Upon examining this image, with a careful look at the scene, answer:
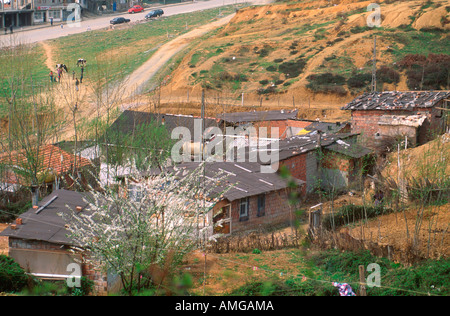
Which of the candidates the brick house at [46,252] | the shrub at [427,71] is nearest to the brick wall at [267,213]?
the brick house at [46,252]

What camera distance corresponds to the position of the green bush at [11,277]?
9234 mm

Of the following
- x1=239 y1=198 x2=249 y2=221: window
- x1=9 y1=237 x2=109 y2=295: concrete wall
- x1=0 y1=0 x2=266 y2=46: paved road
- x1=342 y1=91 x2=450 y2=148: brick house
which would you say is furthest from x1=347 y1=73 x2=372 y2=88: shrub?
x1=9 y1=237 x2=109 y2=295: concrete wall

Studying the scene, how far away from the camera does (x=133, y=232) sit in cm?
870

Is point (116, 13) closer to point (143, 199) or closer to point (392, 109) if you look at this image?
point (392, 109)

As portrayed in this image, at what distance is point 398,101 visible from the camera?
24.8 meters

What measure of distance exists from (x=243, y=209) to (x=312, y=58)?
97.8ft

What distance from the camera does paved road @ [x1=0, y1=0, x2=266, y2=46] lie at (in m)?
54.2

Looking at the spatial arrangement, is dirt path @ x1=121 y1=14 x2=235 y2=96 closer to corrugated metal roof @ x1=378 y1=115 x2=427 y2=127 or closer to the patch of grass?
the patch of grass

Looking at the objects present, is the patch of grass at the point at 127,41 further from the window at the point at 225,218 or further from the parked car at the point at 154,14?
the window at the point at 225,218

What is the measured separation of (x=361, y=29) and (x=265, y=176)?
34.5 metres

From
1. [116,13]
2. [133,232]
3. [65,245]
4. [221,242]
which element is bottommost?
[221,242]

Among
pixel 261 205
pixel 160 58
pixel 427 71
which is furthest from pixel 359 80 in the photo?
pixel 261 205

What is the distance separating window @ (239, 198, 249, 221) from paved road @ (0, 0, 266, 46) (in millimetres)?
36620
